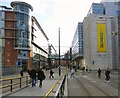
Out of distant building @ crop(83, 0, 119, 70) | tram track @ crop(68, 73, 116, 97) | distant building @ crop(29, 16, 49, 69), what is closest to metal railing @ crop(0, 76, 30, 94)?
tram track @ crop(68, 73, 116, 97)

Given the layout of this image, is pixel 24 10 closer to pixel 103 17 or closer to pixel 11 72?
→ pixel 103 17

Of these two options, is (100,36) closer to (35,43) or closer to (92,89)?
(35,43)

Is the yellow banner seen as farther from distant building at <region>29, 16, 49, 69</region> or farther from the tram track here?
the tram track

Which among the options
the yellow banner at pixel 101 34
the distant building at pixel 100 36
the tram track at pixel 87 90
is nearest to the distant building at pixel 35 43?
the distant building at pixel 100 36

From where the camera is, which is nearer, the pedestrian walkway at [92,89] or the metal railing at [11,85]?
the metal railing at [11,85]

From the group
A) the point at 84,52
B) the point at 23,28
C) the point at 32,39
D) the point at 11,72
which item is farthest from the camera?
the point at 84,52

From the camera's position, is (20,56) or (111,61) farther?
(111,61)

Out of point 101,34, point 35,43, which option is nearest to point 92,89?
point 101,34

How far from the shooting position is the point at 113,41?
99.1 metres

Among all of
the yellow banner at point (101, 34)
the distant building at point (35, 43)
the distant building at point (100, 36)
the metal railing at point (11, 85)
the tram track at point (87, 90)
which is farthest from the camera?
the yellow banner at point (101, 34)

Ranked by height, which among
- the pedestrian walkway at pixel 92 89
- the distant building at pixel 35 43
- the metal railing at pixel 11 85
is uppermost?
the distant building at pixel 35 43

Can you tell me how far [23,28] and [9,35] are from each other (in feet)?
16.4

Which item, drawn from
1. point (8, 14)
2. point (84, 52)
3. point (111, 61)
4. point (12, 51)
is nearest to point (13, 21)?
point (8, 14)

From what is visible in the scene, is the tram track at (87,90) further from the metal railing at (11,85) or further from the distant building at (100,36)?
the distant building at (100,36)
